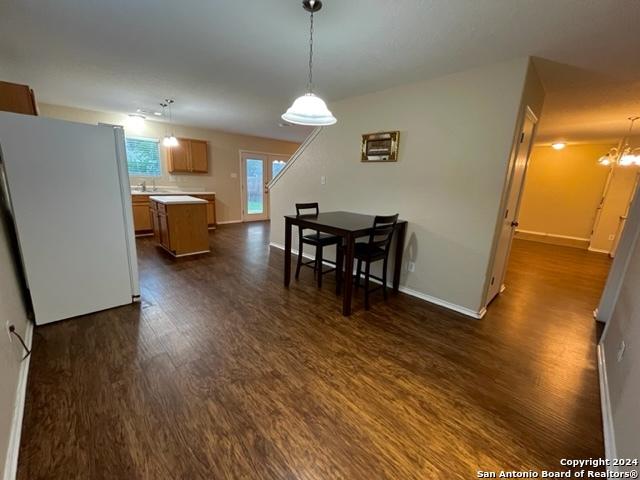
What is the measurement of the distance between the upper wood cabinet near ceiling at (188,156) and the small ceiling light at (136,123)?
0.64 meters

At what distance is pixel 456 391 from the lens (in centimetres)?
175

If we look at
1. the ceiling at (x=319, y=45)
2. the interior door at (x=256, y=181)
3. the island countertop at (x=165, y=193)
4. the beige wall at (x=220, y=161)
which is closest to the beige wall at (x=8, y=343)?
the ceiling at (x=319, y=45)

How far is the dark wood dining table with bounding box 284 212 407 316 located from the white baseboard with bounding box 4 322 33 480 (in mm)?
2150

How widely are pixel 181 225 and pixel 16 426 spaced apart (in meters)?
3.16

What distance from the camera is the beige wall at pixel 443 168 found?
240cm

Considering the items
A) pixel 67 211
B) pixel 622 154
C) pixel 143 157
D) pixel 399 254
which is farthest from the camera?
pixel 143 157

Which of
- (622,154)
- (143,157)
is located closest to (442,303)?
(622,154)

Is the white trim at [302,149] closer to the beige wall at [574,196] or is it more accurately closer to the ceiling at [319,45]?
the ceiling at [319,45]

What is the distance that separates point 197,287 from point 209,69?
242 cm

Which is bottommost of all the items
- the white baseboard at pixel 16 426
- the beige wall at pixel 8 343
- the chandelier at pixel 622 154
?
the white baseboard at pixel 16 426

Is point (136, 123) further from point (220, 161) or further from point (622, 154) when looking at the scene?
point (622, 154)

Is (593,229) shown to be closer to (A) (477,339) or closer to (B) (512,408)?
(A) (477,339)

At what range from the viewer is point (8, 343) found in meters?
1.53

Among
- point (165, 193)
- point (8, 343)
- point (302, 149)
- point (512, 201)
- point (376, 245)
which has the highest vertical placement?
point (302, 149)
